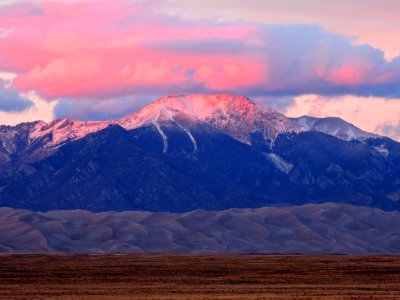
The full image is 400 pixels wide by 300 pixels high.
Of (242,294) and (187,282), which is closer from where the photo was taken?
(242,294)

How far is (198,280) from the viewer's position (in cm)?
9031

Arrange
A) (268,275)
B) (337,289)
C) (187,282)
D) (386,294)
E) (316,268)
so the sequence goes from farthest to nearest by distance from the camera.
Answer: (316,268), (268,275), (187,282), (337,289), (386,294)

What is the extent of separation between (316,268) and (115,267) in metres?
19.9

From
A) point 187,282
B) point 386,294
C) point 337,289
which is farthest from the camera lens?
point 187,282

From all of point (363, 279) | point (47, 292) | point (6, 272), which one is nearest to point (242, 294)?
point (47, 292)

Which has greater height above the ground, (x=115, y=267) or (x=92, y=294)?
(x=92, y=294)

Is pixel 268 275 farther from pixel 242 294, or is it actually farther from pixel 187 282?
pixel 242 294

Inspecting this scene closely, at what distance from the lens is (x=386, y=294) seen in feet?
238

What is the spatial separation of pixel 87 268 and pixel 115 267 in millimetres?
3131

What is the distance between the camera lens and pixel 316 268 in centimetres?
10794

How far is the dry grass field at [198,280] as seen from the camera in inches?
2896

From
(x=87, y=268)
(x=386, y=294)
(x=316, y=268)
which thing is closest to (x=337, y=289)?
(x=386, y=294)

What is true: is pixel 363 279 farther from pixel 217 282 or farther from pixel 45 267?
pixel 45 267

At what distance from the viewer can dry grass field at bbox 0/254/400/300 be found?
73562 millimetres
